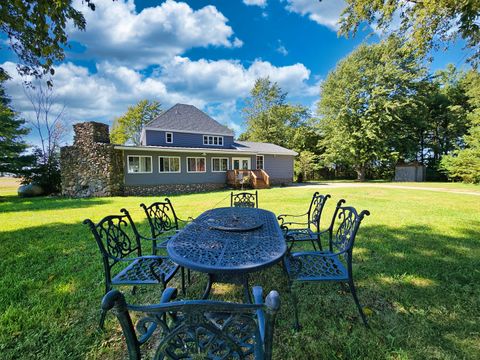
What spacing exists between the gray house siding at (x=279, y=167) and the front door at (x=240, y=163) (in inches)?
73.9

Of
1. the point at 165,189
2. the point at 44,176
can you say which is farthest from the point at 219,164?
the point at 44,176

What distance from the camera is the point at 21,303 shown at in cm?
238

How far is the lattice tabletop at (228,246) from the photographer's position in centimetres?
159

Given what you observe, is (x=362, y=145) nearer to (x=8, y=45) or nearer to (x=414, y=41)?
(x=414, y=41)

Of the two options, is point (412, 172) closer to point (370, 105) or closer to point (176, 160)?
point (370, 105)

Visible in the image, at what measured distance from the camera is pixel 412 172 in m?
21.5

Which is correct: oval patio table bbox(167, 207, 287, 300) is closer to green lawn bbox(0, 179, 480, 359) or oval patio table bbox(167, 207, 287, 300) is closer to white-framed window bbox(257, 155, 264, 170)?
green lawn bbox(0, 179, 480, 359)

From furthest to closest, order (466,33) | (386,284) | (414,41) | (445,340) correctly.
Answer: (414,41), (466,33), (386,284), (445,340)

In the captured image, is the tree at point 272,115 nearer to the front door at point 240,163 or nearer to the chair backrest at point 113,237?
the front door at point 240,163

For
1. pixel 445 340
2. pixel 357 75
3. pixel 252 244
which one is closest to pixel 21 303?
pixel 252 244

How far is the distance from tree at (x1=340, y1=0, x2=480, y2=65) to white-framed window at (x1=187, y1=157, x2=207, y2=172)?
11551 mm

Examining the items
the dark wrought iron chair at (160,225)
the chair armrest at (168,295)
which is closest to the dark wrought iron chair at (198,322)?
the chair armrest at (168,295)

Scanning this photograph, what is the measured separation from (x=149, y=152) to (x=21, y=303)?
12.0 m

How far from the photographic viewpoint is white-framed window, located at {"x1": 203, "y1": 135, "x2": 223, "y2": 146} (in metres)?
17.6
